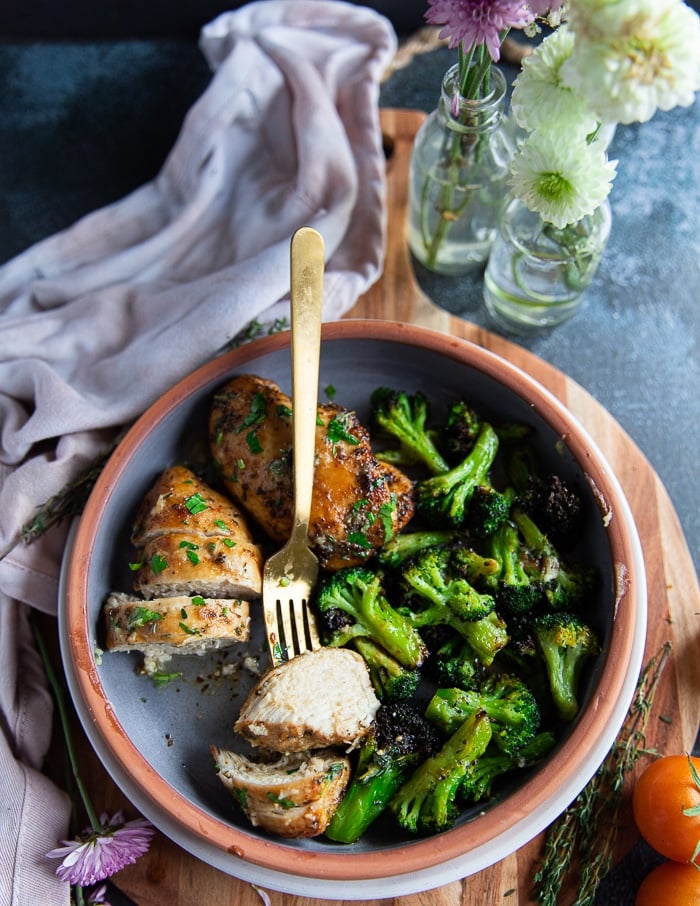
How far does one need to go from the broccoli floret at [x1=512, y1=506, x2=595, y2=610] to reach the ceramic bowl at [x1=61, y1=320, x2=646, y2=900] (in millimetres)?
69

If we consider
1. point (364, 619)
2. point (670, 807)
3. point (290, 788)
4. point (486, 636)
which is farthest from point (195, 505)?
point (670, 807)

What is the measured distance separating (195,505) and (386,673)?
0.85 metres

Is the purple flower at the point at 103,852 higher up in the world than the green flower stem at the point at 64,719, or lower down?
lower down

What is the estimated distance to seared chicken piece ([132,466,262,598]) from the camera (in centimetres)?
287

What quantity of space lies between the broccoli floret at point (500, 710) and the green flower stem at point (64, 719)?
1160 mm

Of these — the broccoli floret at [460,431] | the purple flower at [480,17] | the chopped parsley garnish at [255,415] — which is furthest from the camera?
the broccoli floret at [460,431]

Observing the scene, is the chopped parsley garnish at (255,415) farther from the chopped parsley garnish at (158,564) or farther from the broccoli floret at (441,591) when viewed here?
the broccoli floret at (441,591)

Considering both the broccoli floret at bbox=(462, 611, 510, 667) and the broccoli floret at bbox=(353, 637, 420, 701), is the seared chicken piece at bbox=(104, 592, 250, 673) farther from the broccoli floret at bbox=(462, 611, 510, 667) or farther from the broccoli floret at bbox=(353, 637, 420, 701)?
the broccoli floret at bbox=(462, 611, 510, 667)

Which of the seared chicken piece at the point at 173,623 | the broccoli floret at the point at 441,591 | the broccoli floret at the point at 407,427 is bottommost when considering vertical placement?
the seared chicken piece at the point at 173,623

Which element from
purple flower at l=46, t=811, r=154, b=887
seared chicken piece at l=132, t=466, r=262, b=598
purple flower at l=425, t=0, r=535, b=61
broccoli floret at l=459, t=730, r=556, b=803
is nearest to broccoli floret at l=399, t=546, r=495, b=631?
broccoli floret at l=459, t=730, r=556, b=803

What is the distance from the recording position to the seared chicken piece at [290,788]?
261 centimetres

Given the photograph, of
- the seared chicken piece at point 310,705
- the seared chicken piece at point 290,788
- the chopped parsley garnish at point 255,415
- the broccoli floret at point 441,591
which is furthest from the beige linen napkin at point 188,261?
the broccoli floret at point 441,591

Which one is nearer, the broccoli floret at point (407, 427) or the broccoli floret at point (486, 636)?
the broccoli floret at point (486, 636)

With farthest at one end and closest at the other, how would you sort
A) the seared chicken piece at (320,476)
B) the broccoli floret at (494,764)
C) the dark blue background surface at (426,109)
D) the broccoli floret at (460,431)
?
the dark blue background surface at (426,109), the broccoli floret at (460,431), the seared chicken piece at (320,476), the broccoli floret at (494,764)
